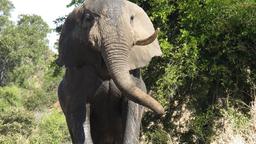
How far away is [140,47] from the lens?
5.68 metres

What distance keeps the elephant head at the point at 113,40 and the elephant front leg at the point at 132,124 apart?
0.39 meters

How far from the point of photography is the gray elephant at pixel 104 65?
505 centimetres

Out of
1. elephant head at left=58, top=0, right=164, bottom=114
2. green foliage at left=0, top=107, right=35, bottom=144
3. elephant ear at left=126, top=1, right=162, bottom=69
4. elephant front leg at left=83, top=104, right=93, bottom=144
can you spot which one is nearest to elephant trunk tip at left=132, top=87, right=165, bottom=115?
elephant head at left=58, top=0, right=164, bottom=114

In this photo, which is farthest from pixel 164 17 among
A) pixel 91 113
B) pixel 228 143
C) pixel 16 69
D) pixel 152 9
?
pixel 16 69

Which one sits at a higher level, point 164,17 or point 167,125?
point 164,17

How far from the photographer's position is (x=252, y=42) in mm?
11789

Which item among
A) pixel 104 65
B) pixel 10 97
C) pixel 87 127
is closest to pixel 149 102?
pixel 104 65

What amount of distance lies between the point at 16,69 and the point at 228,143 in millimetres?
44408

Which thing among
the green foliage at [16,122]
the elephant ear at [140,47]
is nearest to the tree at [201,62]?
the elephant ear at [140,47]

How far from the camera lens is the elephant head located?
494 cm

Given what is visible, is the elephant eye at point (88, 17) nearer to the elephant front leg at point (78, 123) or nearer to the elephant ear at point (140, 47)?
the elephant ear at point (140, 47)

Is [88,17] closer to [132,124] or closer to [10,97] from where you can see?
[132,124]

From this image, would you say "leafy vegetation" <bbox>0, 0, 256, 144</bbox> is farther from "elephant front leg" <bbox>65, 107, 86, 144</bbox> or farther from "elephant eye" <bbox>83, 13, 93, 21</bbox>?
"elephant eye" <bbox>83, 13, 93, 21</bbox>

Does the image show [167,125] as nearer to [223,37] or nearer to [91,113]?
[223,37]
